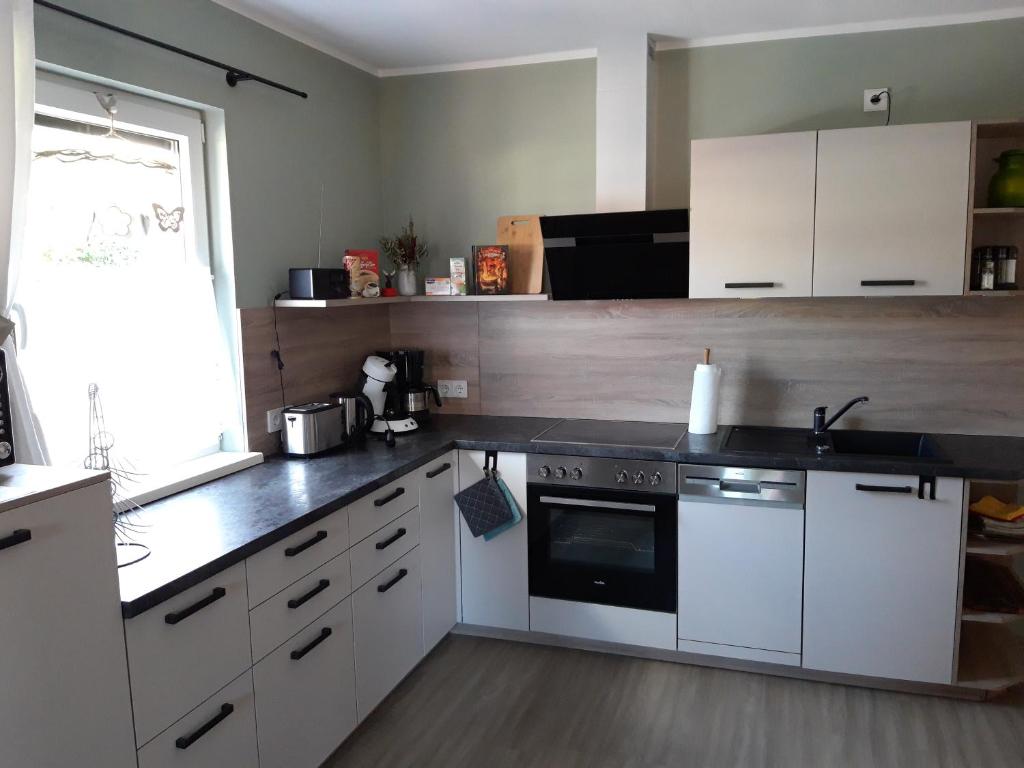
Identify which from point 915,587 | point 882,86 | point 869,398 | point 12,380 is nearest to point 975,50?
point 882,86

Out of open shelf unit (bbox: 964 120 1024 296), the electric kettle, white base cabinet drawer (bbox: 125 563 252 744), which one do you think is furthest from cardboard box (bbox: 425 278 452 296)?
open shelf unit (bbox: 964 120 1024 296)

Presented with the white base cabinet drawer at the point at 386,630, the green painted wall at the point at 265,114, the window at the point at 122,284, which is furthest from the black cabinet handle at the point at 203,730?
the green painted wall at the point at 265,114

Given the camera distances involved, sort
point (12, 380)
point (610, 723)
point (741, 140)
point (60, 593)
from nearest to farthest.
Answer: point (60, 593)
point (12, 380)
point (610, 723)
point (741, 140)

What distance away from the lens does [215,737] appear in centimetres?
193

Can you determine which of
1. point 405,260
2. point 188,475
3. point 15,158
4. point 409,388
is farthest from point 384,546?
point 15,158

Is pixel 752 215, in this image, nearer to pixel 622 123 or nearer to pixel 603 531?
pixel 622 123

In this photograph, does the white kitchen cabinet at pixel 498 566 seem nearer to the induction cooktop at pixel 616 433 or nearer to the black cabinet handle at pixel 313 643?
the induction cooktop at pixel 616 433

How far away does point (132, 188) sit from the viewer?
2.46m

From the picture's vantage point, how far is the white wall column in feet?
10.5

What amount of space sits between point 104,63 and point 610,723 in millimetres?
2567

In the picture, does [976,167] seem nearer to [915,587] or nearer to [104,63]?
[915,587]

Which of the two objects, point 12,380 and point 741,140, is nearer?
point 12,380

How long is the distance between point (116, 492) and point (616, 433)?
1.85 meters

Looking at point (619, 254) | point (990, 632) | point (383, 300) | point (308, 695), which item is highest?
point (619, 254)
